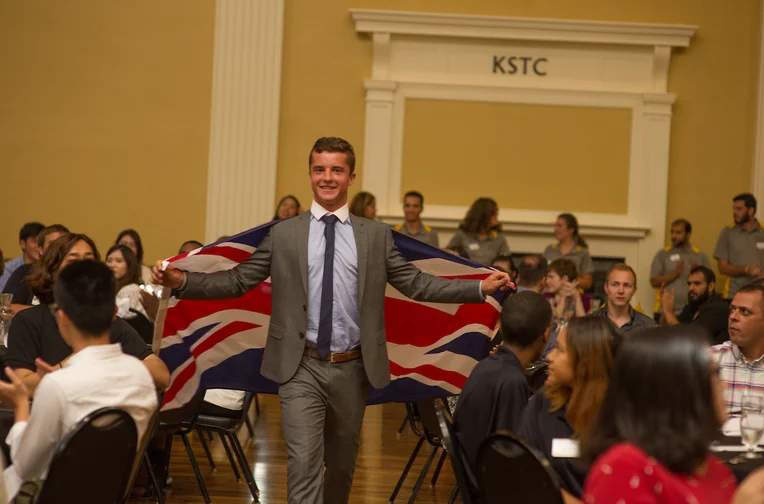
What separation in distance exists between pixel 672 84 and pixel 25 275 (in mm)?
7144

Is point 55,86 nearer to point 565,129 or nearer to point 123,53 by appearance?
point 123,53

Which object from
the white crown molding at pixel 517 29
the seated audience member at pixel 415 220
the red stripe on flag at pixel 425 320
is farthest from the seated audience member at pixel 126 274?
the white crown molding at pixel 517 29

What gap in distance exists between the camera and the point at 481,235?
9461 millimetres

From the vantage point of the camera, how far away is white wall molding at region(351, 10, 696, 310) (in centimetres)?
1052

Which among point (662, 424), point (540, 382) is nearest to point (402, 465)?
point (540, 382)

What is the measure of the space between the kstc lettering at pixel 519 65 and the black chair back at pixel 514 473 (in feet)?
26.5

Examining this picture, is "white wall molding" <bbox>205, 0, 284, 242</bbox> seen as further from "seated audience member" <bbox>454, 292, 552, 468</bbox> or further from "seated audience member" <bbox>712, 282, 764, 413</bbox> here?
"seated audience member" <bbox>454, 292, 552, 468</bbox>

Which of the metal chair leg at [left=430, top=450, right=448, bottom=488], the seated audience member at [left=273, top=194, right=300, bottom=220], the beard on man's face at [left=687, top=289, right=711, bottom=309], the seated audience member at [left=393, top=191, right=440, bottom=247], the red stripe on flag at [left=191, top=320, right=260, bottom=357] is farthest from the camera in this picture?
the seated audience member at [left=393, top=191, right=440, bottom=247]

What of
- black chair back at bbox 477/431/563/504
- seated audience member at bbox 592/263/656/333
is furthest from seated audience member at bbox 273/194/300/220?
black chair back at bbox 477/431/563/504

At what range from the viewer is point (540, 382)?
5.32 m

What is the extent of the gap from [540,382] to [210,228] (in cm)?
599

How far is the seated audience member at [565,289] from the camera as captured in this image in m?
7.39

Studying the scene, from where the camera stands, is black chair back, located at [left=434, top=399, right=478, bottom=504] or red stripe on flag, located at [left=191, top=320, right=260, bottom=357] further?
red stripe on flag, located at [left=191, top=320, right=260, bottom=357]

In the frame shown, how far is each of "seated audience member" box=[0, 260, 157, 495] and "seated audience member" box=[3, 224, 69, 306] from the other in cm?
252
